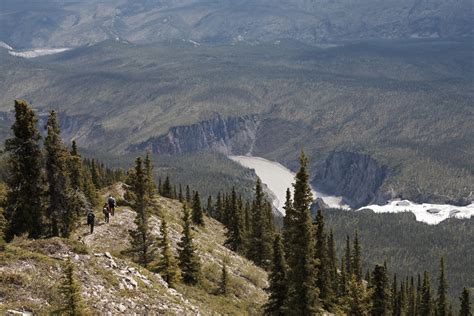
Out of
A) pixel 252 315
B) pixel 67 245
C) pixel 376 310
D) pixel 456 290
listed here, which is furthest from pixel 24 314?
pixel 456 290

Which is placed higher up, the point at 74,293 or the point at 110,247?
the point at 74,293

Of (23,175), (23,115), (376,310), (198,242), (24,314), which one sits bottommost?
(376,310)

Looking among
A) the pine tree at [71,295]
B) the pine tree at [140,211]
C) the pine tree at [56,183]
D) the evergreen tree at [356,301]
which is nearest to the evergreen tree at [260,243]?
the evergreen tree at [356,301]

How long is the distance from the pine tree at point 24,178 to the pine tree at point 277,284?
2330cm

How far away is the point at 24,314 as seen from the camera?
3491 cm

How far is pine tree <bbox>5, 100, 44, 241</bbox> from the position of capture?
56.1 m

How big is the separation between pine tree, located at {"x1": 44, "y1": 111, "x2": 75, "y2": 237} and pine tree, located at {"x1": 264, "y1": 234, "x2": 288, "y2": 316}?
20849 millimetres

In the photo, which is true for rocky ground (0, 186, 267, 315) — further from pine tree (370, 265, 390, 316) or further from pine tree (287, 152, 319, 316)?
pine tree (370, 265, 390, 316)

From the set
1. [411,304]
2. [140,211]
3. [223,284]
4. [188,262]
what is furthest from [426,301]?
[140,211]

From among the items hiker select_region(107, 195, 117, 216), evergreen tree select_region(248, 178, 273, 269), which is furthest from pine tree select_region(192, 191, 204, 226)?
hiker select_region(107, 195, 117, 216)

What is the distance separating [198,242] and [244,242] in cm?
2315

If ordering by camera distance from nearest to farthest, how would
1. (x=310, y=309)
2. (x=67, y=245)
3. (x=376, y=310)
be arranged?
(x=67, y=245), (x=310, y=309), (x=376, y=310)

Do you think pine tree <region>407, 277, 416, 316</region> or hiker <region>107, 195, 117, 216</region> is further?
pine tree <region>407, 277, 416, 316</region>

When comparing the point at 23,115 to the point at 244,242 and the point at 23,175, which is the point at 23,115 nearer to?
the point at 23,175
